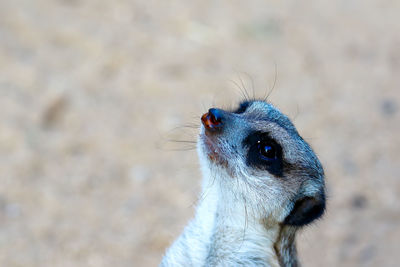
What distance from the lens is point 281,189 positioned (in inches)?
109

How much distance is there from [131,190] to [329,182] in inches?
60.2

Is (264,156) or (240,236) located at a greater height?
(264,156)

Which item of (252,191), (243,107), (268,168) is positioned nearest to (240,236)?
(252,191)

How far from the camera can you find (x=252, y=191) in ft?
9.09

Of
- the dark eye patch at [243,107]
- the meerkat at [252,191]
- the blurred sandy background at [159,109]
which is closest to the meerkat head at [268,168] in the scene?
the meerkat at [252,191]

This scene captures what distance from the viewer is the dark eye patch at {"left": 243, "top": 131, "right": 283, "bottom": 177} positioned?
276 centimetres

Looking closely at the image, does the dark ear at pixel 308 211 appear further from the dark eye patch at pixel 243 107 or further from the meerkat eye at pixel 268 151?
the dark eye patch at pixel 243 107

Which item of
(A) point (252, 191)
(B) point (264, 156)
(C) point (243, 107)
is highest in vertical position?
(C) point (243, 107)

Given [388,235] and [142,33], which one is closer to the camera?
[388,235]

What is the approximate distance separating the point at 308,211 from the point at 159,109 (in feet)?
8.67

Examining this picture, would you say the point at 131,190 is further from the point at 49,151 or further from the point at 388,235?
the point at 388,235

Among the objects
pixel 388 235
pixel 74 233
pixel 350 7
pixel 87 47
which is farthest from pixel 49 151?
pixel 350 7

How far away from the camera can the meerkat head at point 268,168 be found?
2.76m

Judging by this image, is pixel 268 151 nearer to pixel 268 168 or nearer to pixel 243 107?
pixel 268 168
